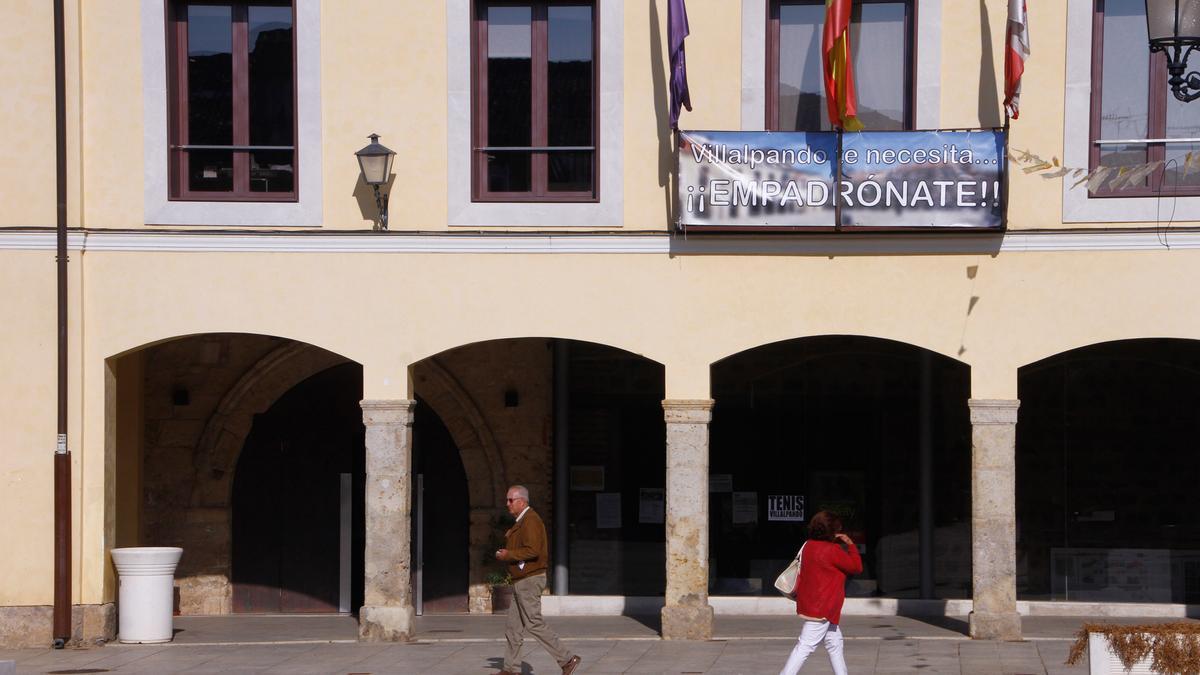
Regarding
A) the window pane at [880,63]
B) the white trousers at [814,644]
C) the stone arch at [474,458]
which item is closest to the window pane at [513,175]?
the stone arch at [474,458]

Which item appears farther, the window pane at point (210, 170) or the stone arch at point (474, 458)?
the stone arch at point (474, 458)

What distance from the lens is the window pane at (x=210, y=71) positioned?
16.5m

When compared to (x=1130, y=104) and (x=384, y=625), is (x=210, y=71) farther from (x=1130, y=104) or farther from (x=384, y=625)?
(x=1130, y=104)

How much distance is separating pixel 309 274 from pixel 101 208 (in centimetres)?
211

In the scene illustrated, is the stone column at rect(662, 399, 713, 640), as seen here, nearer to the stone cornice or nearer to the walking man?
the stone cornice

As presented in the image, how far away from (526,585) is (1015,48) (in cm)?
651

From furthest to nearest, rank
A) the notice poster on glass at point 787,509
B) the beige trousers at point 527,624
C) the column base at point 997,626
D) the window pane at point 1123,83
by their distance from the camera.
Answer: the notice poster on glass at point 787,509 < the window pane at point 1123,83 < the column base at point 997,626 < the beige trousers at point 527,624

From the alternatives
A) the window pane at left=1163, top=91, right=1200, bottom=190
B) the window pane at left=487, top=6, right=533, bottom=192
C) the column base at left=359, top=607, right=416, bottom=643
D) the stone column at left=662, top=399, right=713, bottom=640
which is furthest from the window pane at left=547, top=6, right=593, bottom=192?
the window pane at left=1163, top=91, right=1200, bottom=190

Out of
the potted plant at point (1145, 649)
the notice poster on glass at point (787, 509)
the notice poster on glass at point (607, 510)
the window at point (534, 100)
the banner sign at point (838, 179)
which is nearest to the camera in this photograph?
the potted plant at point (1145, 649)

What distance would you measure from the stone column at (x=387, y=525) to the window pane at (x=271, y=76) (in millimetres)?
2891

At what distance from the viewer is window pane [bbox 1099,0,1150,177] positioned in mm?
15680

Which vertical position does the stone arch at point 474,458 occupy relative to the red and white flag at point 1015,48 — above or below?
below

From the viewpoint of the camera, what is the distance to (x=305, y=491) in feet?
62.3

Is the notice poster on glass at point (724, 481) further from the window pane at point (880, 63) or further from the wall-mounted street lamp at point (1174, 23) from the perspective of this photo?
the wall-mounted street lamp at point (1174, 23)
